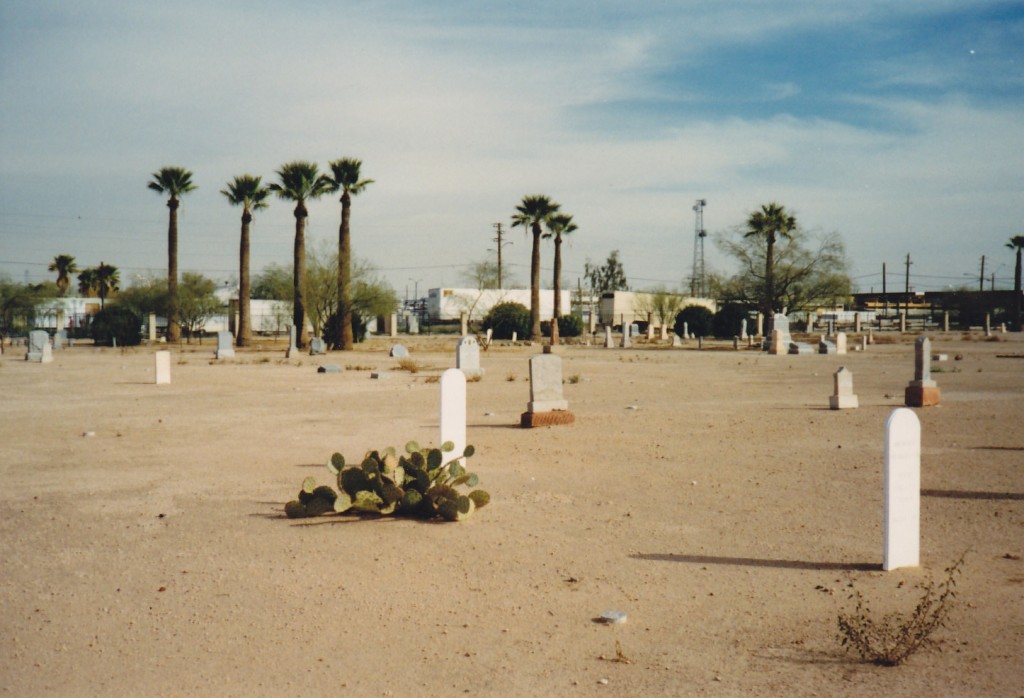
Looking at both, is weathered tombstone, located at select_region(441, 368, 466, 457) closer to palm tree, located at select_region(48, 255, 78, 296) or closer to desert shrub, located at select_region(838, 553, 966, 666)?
desert shrub, located at select_region(838, 553, 966, 666)

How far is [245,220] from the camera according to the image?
49875 millimetres

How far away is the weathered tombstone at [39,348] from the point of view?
34.2m

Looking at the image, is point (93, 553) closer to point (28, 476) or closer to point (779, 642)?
point (28, 476)

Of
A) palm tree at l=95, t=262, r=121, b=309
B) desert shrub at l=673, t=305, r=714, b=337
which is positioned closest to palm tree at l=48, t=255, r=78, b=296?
palm tree at l=95, t=262, r=121, b=309

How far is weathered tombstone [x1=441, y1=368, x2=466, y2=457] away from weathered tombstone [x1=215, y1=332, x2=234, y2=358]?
2953 cm

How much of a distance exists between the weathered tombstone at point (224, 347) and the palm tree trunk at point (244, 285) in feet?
37.8

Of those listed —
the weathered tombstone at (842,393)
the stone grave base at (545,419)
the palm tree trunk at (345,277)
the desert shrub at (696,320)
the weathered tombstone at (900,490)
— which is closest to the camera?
the weathered tombstone at (900,490)

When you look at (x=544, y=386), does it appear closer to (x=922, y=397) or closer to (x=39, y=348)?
(x=922, y=397)

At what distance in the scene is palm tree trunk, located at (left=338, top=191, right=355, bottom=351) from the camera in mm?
44531

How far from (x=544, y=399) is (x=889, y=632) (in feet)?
31.2

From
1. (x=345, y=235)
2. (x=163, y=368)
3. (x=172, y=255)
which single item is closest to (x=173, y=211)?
(x=172, y=255)

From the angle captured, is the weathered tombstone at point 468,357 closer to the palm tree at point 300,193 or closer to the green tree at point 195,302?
the palm tree at point 300,193

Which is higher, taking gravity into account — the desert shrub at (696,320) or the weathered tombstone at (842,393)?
the desert shrub at (696,320)

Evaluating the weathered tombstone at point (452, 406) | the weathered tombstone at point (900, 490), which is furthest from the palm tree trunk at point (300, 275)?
the weathered tombstone at point (900, 490)
